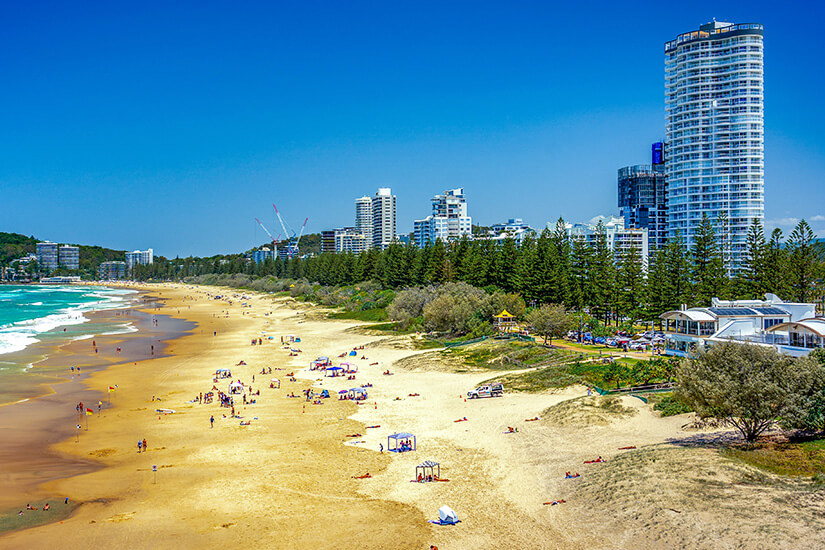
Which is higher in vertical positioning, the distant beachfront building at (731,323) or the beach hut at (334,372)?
the distant beachfront building at (731,323)

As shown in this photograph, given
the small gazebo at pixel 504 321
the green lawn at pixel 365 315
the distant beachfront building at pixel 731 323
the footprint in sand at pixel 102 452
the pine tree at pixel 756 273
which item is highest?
the pine tree at pixel 756 273

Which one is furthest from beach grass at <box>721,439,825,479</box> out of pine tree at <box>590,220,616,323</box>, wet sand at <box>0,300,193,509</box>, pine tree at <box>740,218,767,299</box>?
pine tree at <box>590,220,616,323</box>

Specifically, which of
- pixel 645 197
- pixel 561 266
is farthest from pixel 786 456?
pixel 645 197

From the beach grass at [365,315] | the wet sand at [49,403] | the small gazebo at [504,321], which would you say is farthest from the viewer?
the beach grass at [365,315]

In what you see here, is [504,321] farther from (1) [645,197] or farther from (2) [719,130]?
(1) [645,197]

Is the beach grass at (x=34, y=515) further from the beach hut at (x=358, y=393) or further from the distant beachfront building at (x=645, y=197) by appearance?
the distant beachfront building at (x=645, y=197)

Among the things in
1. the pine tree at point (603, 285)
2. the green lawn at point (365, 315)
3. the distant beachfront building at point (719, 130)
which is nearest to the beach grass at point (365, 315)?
the green lawn at point (365, 315)
